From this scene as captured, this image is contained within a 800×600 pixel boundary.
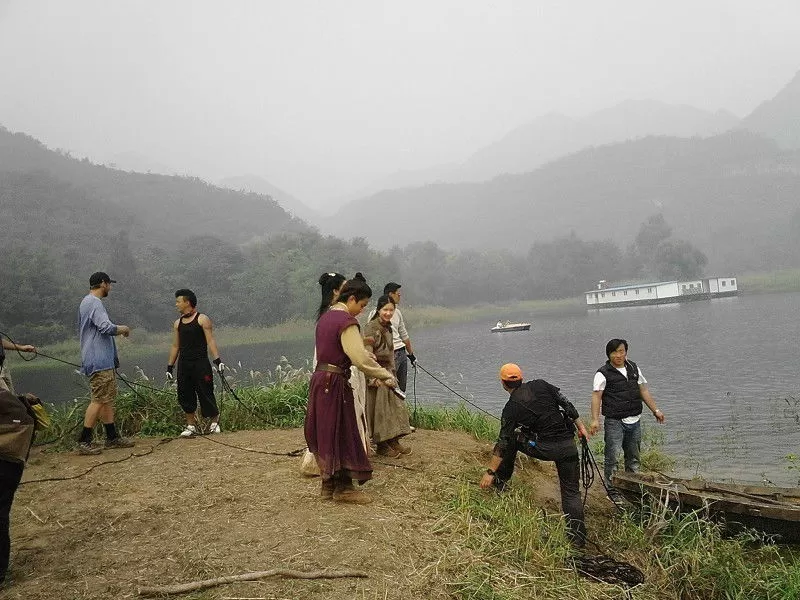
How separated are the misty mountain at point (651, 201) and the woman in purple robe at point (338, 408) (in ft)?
364

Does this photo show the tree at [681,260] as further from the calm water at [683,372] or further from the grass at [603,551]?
the grass at [603,551]

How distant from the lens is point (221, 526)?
4.71 m

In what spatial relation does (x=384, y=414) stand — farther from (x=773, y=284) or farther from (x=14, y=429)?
(x=773, y=284)

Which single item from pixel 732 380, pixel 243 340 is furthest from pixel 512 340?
pixel 243 340

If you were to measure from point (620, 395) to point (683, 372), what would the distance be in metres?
15.3

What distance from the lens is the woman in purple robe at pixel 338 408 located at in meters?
4.90

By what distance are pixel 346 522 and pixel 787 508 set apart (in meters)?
4.46

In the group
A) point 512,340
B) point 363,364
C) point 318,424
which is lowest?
point 512,340

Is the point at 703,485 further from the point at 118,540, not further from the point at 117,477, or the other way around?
the point at 117,477

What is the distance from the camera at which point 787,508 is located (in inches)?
223

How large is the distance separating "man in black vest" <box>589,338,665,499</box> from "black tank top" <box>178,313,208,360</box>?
16.5 feet

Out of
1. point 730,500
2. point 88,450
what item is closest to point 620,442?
point 730,500

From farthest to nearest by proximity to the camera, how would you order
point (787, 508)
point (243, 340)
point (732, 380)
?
point (243, 340), point (732, 380), point (787, 508)

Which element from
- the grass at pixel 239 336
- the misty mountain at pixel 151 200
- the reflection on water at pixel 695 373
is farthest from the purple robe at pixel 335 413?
the misty mountain at pixel 151 200
